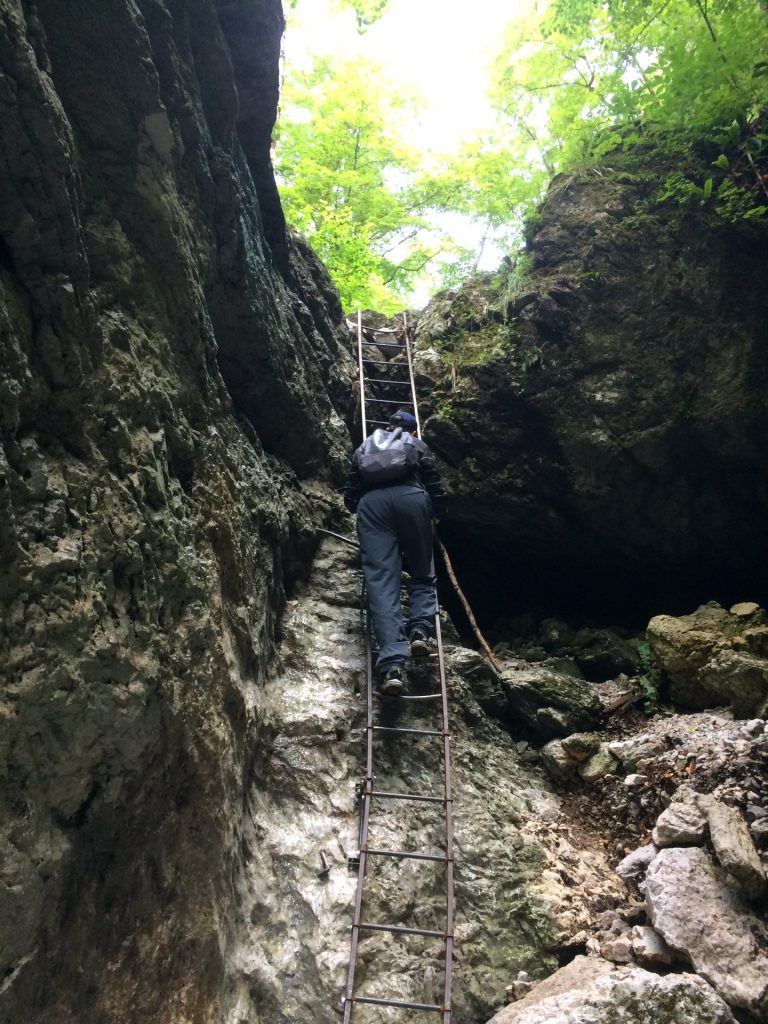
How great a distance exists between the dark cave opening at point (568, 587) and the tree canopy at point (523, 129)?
3.93m

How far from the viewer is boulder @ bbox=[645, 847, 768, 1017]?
3098 millimetres

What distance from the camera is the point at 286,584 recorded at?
5.69 meters

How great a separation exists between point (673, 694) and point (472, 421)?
11.9 feet

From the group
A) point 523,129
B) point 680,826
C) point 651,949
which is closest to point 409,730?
point 680,826

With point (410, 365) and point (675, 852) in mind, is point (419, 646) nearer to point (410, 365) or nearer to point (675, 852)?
point (675, 852)

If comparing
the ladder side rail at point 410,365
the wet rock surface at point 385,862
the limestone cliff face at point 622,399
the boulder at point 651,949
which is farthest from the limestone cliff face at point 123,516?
the limestone cliff face at point 622,399

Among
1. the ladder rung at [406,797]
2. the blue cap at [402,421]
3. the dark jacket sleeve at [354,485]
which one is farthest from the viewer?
the blue cap at [402,421]

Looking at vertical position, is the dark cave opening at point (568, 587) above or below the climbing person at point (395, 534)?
below

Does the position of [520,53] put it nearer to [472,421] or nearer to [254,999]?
[472,421]

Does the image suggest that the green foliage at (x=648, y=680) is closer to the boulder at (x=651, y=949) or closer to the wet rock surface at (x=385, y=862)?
the wet rock surface at (x=385, y=862)

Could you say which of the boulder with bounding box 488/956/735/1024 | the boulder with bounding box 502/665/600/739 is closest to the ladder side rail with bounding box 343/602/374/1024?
the boulder with bounding box 488/956/735/1024

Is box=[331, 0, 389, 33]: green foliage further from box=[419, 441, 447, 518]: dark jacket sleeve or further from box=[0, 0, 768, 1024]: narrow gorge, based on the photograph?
box=[419, 441, 447, 518]: dark jacket sleeve

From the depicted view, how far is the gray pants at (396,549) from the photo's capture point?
17.1ft

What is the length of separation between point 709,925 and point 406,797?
1824mm
